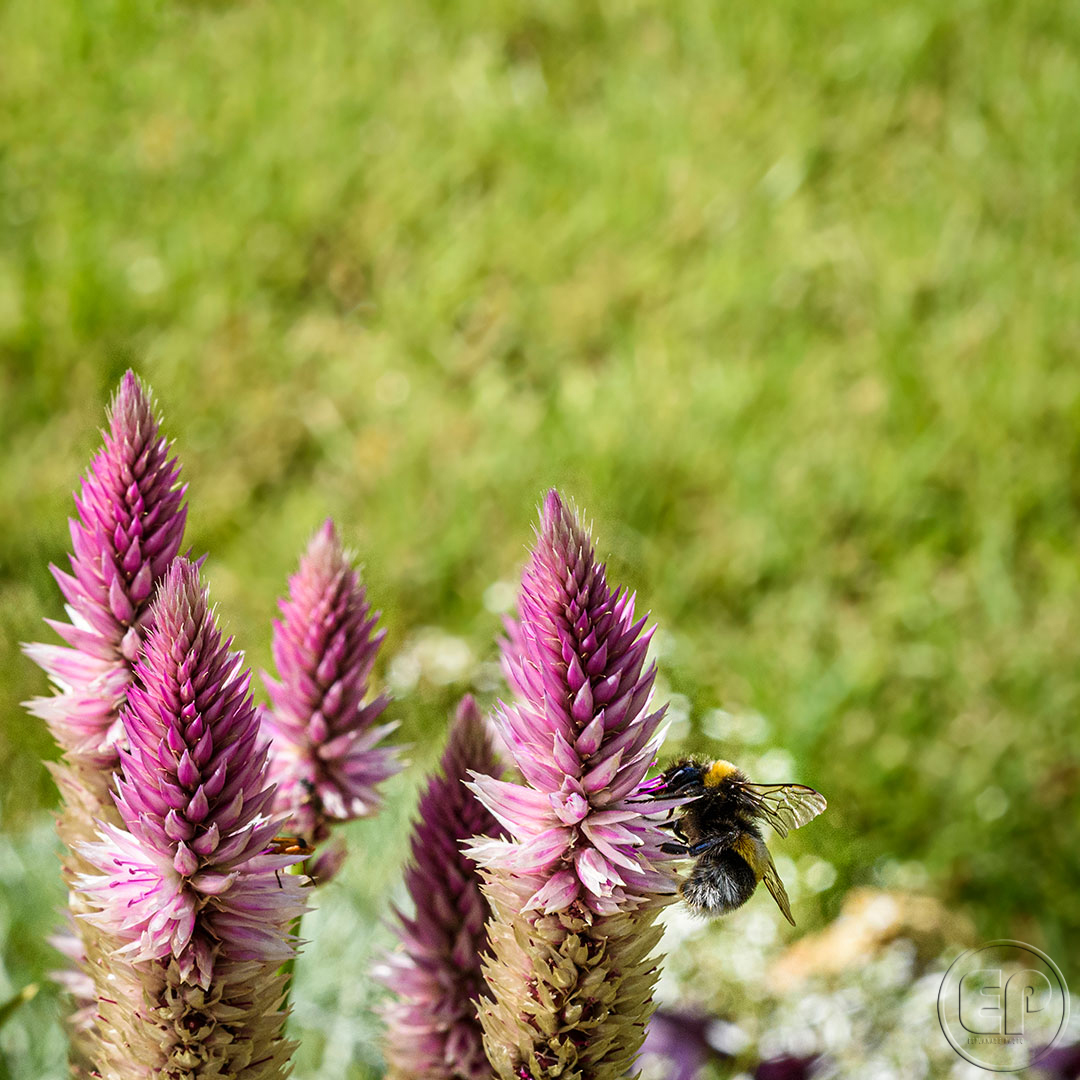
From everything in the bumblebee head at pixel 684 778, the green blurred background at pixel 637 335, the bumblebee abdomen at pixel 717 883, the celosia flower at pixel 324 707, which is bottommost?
the bumblebee abdomen at pixel 717 883

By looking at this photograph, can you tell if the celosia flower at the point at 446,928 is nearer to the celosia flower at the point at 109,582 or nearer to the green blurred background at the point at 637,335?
the celosia flower at the point at 109,582

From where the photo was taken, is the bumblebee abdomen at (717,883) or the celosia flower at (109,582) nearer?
the celosia flower at (109,582)

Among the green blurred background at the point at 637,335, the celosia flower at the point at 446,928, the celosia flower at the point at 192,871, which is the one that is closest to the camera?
the celosia flower at the point at 192,871

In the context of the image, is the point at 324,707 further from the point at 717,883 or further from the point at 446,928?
the point at 717,883

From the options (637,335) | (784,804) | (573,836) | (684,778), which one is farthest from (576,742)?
(637,335)

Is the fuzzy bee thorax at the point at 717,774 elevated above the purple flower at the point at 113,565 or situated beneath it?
situated beneath

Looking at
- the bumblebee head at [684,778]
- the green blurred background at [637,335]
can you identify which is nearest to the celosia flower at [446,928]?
the bumblebee head at [684,778]

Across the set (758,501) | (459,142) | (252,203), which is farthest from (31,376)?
(758,501)
